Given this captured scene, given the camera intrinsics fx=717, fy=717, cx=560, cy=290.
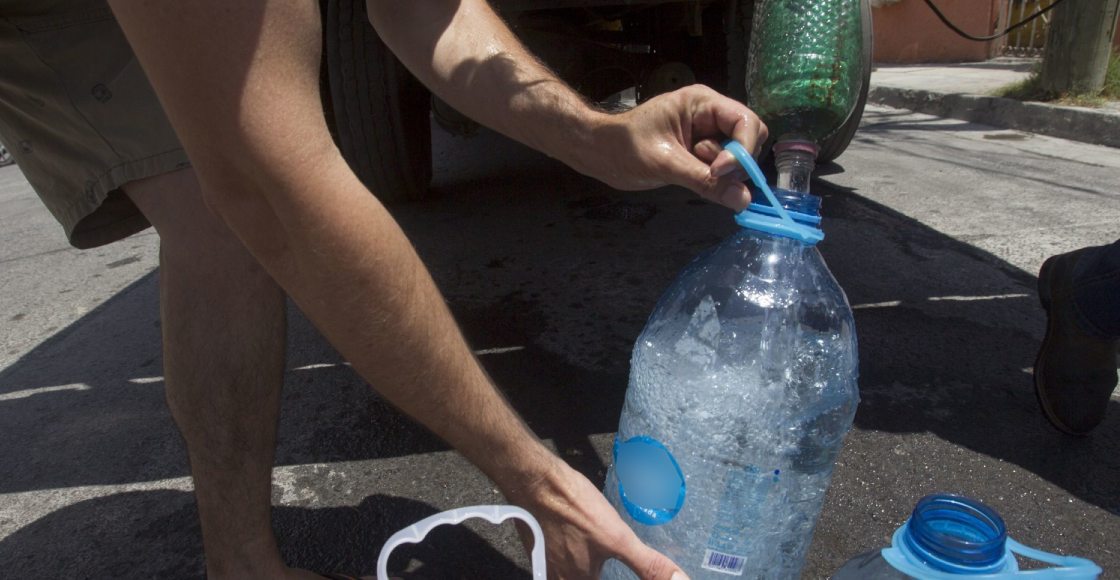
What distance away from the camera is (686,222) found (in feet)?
11.2

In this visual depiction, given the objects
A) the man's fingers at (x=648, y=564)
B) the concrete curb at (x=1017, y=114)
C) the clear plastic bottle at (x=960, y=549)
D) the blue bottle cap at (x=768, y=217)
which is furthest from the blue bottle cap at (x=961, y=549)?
the concrete curb at (x=1017, y=114)

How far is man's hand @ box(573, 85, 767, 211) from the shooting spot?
40.9 inches

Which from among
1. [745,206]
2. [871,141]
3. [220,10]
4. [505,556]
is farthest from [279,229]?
[871,141]

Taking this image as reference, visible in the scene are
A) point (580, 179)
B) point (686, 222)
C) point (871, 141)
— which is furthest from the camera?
point (871, 141)

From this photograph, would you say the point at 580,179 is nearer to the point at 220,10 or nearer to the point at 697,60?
the point at 697,60

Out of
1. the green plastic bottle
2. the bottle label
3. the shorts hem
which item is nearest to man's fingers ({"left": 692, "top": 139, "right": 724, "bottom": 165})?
the green plastic bottle

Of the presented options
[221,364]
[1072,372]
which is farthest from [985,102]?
[221,364]

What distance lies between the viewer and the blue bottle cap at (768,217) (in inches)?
38.5

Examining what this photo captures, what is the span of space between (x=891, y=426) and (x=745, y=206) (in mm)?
1125

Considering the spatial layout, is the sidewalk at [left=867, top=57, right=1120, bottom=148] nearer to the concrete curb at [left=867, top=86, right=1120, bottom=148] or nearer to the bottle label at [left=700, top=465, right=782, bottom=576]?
the concrete curb at [left=867, top=86, right=1120, bottom=148]

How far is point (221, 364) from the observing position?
121 cm

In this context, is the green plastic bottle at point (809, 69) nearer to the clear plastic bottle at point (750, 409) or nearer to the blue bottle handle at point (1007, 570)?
the clear plastic bottle at point (750, 409)

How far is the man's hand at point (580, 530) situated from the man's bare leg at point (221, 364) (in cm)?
51

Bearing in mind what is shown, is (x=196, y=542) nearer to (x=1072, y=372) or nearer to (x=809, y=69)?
(x=809, y=69)
